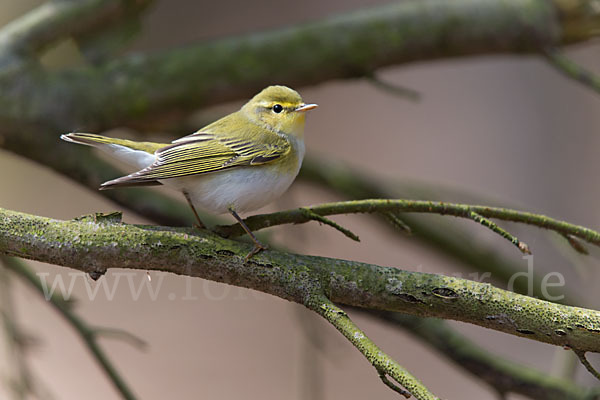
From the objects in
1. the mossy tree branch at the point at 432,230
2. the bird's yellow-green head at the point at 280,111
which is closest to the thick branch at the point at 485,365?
the mossy tree branch at the point at 432,230

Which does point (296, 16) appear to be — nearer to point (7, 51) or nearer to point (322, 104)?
point (322, 104)

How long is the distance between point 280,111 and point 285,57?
77cm

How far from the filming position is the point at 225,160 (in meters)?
2.28

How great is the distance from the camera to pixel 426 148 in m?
6.07

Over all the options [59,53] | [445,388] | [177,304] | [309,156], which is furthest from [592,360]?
[59,53]

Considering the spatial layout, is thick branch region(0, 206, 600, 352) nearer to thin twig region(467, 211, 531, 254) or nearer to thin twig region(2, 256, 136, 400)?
thin twig region(467, 211, 531, 254)

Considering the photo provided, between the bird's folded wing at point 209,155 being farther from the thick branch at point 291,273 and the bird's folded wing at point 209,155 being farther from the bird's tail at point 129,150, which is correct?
the thick branch at point 291,273

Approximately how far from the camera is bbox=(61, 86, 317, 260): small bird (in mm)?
2164

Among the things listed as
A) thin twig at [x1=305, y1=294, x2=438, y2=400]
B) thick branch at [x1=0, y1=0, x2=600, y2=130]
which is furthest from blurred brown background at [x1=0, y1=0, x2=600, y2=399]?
thin twig at [x1=305, y1=294, x2=438, y2=400]

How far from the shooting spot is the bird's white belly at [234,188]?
2.18 meters

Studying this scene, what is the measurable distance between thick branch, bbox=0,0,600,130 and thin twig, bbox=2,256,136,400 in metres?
0.74

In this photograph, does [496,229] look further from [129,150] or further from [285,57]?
[285,57]

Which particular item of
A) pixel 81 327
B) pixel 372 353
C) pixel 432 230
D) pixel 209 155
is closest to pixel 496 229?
pixel 372 353

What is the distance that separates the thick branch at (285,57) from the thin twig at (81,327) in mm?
740
